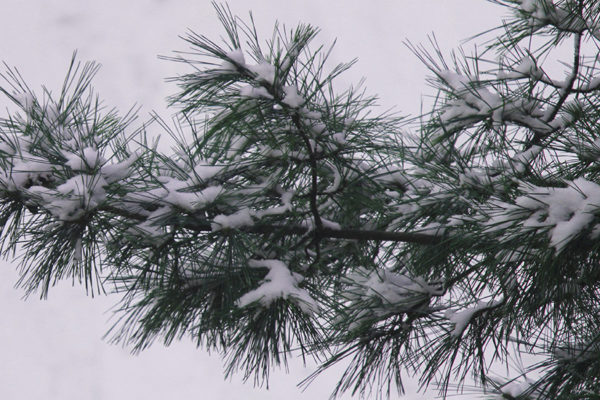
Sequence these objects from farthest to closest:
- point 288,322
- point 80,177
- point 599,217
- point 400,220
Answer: point 400,220
point 288,322
point 80,177
point 599,217

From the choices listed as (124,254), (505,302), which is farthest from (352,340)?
(124,254)

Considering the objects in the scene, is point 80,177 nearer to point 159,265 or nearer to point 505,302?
point 159,265

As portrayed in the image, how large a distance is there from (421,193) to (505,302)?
210 mm

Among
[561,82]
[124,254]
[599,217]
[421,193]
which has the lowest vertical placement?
[599,217]

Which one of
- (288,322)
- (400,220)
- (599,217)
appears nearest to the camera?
(599,217)

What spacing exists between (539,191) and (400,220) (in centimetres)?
41

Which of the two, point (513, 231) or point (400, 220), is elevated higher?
point (400, 220)

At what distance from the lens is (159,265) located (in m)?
0.83

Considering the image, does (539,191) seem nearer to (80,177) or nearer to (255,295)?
(255,295)

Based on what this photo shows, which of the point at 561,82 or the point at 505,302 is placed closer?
the point at 505,302

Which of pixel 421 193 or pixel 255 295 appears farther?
pixel 421 193

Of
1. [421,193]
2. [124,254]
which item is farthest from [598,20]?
[124,254]

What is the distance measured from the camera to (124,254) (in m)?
0.83

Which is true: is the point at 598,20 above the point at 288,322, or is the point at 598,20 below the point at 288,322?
above
